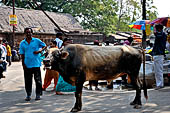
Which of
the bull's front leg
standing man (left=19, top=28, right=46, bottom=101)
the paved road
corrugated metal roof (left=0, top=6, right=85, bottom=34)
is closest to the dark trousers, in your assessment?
standing man (left=19, top=28, right=46, bottom=101)

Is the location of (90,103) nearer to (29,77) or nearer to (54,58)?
(54,58)

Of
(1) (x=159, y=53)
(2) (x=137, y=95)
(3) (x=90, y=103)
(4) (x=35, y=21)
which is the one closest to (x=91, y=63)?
(3) (x=90, y=103)

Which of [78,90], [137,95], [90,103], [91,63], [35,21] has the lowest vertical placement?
[90,103]

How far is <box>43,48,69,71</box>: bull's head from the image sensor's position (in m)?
5.75

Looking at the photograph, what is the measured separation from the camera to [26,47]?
7.05 meters

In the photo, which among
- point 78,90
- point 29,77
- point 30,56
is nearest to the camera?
point 78,90

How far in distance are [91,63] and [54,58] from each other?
844mm

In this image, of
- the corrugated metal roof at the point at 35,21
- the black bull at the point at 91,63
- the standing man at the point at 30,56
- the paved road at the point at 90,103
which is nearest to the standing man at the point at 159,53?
the paved road at the point at 90,103

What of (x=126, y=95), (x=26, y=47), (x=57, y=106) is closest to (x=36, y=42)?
(x=26, y=47)

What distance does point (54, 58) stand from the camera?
5.83m

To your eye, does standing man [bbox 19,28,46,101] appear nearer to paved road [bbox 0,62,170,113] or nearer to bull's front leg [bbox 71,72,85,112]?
paved road [bbox 0,62,170,113]

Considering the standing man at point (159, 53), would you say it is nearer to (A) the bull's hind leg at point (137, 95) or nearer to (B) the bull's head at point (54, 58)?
(A) the bull's hind leg at point (137, 95)

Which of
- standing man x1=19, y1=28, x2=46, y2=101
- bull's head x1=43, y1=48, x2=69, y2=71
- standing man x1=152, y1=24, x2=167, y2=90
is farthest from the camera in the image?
standing man x1=152, y1=24, x2=167, y2=90

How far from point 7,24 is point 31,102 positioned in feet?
73.8
